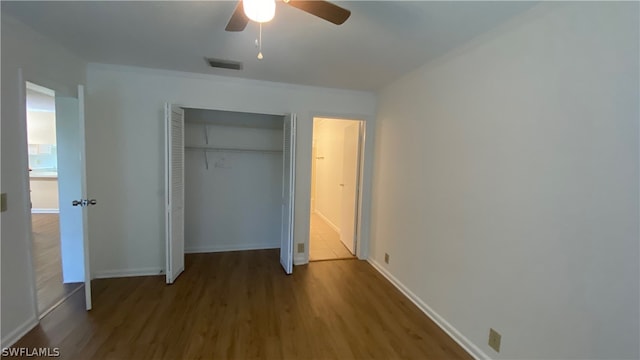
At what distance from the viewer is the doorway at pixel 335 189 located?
404 cm

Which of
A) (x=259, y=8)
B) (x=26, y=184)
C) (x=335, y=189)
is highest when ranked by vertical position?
(x=259, y=8)

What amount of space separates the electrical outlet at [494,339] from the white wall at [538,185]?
39 mm

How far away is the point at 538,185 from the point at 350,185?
2.66 metres

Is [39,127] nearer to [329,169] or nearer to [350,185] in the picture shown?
[329,169]

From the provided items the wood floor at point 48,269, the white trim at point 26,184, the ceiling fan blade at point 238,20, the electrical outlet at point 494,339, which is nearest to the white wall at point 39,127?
the wood floor at point 48,269

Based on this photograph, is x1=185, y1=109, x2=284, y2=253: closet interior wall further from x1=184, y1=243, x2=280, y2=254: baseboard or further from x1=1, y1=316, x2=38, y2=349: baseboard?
x1=1, y1=316, x2=38, y2=349: baseboard

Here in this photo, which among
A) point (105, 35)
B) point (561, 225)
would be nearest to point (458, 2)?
point (561, 225)

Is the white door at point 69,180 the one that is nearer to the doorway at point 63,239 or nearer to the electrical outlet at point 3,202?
the doorway at point 63,239

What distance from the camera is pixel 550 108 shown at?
1587 millimetres

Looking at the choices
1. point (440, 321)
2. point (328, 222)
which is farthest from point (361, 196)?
point (328, 222)

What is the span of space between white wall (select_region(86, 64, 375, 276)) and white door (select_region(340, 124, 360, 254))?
1.40m

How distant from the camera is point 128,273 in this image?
3203 millimetres

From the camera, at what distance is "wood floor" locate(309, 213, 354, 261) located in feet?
13.2

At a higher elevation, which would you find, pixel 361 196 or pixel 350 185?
pixel 350 185
